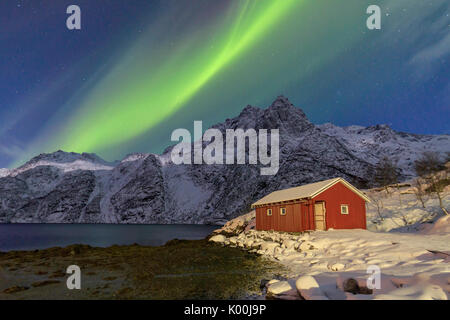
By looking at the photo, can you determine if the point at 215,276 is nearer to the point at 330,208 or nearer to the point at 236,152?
the point at 330,208

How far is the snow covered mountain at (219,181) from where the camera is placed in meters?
136

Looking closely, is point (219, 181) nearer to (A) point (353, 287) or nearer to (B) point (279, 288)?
(B) point (279, 288)

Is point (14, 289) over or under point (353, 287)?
under

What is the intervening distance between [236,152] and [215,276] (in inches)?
6104

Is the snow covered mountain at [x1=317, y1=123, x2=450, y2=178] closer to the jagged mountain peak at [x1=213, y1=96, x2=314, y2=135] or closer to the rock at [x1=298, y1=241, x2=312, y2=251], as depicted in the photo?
the jagged mountain peak at [x1=213, y1=96, x2=314, y2=135]

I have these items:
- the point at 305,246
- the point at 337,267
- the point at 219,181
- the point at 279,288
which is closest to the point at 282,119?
the point at 219,181

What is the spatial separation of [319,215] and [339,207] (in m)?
2.13

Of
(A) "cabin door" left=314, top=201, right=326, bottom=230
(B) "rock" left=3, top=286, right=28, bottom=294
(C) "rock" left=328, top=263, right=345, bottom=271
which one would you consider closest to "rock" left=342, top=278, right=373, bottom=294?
(C) "rock" left=328, top=263, right=345, bottom=271

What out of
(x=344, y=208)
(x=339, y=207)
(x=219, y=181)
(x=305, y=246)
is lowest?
(x=305, y=246)

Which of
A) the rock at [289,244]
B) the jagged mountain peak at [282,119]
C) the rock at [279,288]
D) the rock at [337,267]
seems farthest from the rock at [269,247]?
the jagged mountain peak at [282,119]

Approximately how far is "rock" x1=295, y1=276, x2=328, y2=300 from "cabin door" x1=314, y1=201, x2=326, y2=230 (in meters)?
18.8

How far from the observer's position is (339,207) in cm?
2647

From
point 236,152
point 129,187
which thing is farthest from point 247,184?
point 129,187
